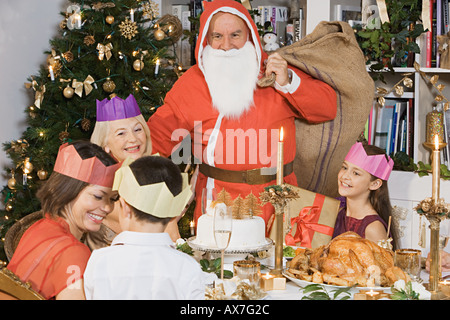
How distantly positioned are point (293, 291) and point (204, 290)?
1.10 ft

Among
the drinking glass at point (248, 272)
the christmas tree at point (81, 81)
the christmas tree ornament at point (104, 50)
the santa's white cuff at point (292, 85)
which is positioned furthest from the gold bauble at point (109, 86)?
the drinking glass at point (248, 272)

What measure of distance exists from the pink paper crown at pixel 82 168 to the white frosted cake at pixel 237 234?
33cm

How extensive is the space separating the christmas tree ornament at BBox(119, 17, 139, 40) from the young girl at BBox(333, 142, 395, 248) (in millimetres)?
1484

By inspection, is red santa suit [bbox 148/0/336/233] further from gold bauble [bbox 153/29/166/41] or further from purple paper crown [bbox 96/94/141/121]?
gold bauble [bbox 153/29/166/41]

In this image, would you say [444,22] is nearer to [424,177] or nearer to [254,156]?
[424,177]

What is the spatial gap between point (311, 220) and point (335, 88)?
2.74 feet

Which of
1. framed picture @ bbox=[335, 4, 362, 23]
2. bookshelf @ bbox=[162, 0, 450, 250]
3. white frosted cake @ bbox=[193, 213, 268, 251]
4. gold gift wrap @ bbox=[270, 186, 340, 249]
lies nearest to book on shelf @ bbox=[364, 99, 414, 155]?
bookshelf @ bbox=[162, 0, 450, 250]

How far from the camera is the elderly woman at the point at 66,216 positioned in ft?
5.25

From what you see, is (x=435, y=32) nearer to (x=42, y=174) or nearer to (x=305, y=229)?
(x=305, y=229)

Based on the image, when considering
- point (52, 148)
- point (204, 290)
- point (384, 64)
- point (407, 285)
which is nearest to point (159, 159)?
point (204, 290)

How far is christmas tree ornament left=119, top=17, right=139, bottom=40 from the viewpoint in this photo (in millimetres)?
3379

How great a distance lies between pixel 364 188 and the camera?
106 inches

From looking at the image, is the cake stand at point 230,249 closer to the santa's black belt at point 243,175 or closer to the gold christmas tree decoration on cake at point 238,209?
the gold christmas tree decoration on cake at point 238,209

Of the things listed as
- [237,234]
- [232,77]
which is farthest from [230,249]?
[232,77]
